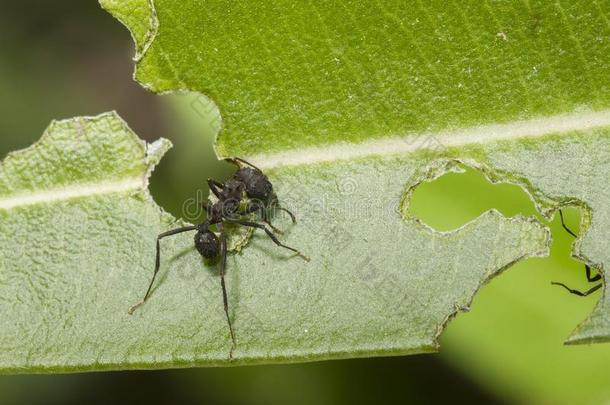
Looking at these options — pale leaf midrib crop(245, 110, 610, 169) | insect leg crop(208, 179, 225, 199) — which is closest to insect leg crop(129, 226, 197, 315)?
insect leg crop(208, 179, 225, 199)

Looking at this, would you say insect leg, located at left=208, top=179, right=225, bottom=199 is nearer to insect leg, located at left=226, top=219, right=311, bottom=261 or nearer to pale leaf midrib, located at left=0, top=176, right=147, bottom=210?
insect leg, located at left=226, top=219, right=311, bottom=261

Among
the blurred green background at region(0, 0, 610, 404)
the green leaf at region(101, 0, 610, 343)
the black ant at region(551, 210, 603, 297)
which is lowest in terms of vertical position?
the blurred green background at region(0, 0, 610, 404)

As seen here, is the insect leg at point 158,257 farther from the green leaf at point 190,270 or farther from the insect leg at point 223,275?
the insect leg at point 223,275

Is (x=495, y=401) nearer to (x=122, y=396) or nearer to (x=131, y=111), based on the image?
(x=122, y=396)

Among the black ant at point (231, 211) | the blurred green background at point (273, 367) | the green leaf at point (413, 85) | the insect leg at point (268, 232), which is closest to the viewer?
the green leaf at point (413, 85)

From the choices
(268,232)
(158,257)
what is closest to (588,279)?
(268,232)

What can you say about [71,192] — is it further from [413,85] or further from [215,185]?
[413,85]

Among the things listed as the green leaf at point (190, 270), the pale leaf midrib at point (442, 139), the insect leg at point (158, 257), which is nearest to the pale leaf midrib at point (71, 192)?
the green leaf at point (190, 270)
